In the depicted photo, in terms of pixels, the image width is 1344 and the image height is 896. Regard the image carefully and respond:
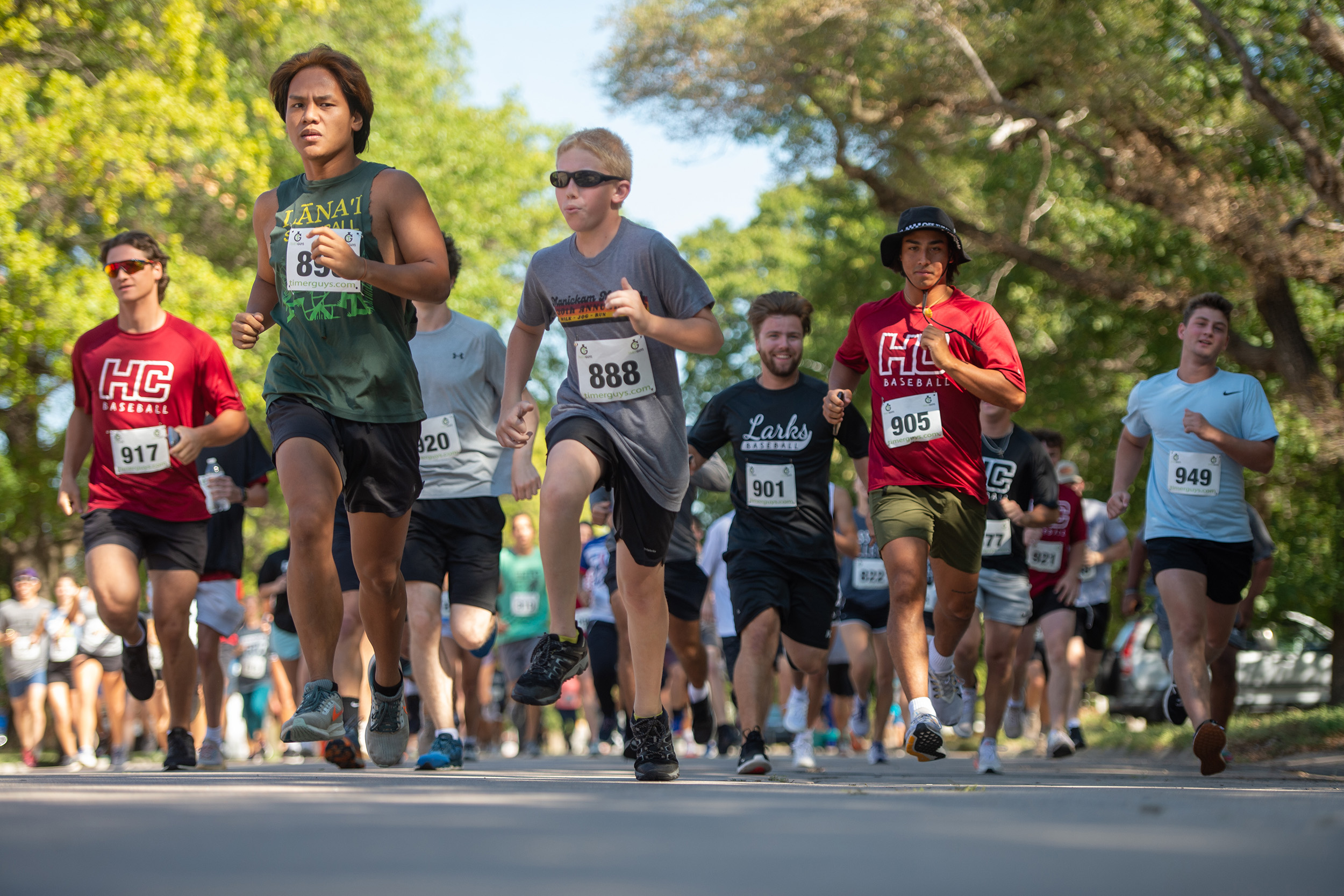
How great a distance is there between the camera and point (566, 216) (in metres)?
5.82

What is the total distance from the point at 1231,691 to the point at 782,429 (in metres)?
3.28

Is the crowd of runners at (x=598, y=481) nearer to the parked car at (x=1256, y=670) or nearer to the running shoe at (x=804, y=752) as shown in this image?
the running shoe at (x=804, y=752)

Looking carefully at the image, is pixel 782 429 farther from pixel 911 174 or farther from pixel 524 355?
pixel 911 174

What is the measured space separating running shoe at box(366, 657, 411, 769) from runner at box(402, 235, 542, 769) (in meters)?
1.62

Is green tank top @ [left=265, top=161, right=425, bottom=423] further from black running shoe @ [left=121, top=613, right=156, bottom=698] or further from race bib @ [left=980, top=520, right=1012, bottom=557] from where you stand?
race bib @ [left=980, top=520, right=1012, bottom=557]

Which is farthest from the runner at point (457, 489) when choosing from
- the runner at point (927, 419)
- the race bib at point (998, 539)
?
the race bib at point (998, 539)

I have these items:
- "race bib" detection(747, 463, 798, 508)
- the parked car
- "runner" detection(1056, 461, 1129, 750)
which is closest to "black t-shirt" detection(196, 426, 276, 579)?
"race bib" detection(747, 463, 798, 508)

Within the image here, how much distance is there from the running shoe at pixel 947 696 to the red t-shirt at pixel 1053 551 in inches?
135

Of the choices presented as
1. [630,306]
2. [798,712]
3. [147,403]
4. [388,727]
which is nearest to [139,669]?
[147,403]

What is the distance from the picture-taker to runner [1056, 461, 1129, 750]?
12383 millimetres

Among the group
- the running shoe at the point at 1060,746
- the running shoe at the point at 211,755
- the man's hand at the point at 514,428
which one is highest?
the man's hand at the point at 514,428

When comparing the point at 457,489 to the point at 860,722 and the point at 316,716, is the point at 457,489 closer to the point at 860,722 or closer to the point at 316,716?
the point at 316,716

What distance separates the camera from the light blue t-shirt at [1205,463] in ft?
24.5

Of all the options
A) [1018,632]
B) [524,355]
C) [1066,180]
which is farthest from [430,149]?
[524,355]
